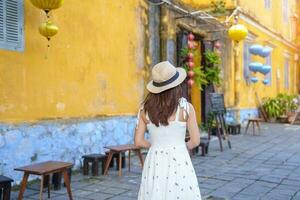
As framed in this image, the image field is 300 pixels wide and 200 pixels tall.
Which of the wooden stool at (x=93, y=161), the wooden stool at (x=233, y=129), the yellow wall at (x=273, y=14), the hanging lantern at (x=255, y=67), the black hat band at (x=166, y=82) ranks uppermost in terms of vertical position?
the yellow wall at (x=273, y=14)

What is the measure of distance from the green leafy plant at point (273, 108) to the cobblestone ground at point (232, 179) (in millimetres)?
7006

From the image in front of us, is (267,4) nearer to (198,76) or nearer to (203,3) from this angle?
(203,3)

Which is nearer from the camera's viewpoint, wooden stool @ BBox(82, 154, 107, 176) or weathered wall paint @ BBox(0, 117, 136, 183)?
weathered wall paint @ BBox(0, 117, 136, 183)

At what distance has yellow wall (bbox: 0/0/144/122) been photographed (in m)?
5.65

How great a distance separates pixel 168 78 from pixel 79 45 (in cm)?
396

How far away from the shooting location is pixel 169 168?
3.05 m

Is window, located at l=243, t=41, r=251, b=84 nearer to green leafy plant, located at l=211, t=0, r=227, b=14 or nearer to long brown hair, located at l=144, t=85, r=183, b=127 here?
green leafy plant, located at l=211, t=0, r=227, b=14

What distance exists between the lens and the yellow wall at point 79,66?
5.65 meters

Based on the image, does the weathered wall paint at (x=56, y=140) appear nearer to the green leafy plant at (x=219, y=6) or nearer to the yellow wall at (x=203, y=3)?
the green leafy plant at (x=219, y=6)

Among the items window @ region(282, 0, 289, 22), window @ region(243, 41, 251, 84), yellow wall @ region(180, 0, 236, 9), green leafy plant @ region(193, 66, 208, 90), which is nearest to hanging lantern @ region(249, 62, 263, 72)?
window @ region(243, 41, 251, 84)

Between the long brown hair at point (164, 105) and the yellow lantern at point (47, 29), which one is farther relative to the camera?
the yellow lantern at point (47, 29)

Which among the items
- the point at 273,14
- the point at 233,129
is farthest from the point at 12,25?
the point at 273,14

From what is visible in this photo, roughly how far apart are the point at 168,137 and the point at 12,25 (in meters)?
3.37

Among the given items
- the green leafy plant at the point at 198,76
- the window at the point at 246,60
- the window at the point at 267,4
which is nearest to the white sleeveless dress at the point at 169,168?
the green leafy plant at the point at 198,76
